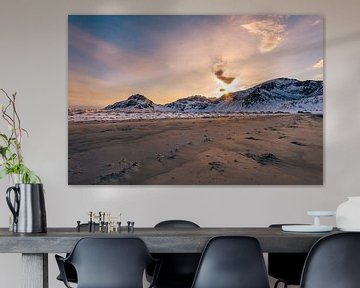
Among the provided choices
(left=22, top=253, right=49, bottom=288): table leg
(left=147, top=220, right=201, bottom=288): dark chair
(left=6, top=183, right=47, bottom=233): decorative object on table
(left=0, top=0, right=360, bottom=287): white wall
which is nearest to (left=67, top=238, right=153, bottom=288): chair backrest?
(left=22, top=253, right=49, bottom=288): table leg

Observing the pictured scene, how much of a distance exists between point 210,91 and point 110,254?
2556mm

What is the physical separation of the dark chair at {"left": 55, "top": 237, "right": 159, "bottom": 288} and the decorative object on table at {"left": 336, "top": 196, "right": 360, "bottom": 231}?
1081 millimetres

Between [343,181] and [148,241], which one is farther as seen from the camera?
[343,181]

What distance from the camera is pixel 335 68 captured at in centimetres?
562

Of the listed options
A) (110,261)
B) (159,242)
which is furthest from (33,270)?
(159,242)

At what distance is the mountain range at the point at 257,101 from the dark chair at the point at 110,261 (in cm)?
240

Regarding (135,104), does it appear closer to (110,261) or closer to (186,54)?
(186,54)

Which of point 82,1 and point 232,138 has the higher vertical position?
point 82,1

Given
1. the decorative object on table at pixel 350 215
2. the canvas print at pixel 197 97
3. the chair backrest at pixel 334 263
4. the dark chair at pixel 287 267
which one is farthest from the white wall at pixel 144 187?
the chair backrest at pixel 334 263

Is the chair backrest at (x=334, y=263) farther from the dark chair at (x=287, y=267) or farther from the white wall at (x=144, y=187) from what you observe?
the white wall at (x=144, y=187)

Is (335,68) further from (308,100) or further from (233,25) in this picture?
(233,25)

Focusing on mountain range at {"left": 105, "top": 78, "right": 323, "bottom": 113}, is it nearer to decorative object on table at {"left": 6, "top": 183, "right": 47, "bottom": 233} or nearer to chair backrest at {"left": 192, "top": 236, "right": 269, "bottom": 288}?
decorative object on table at {"left": 6, "top": 183, "right": 47, "bottom": 233}

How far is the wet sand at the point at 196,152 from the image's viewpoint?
5.53 m

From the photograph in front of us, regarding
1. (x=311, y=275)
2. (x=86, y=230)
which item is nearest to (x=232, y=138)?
(x=86, y=230)
